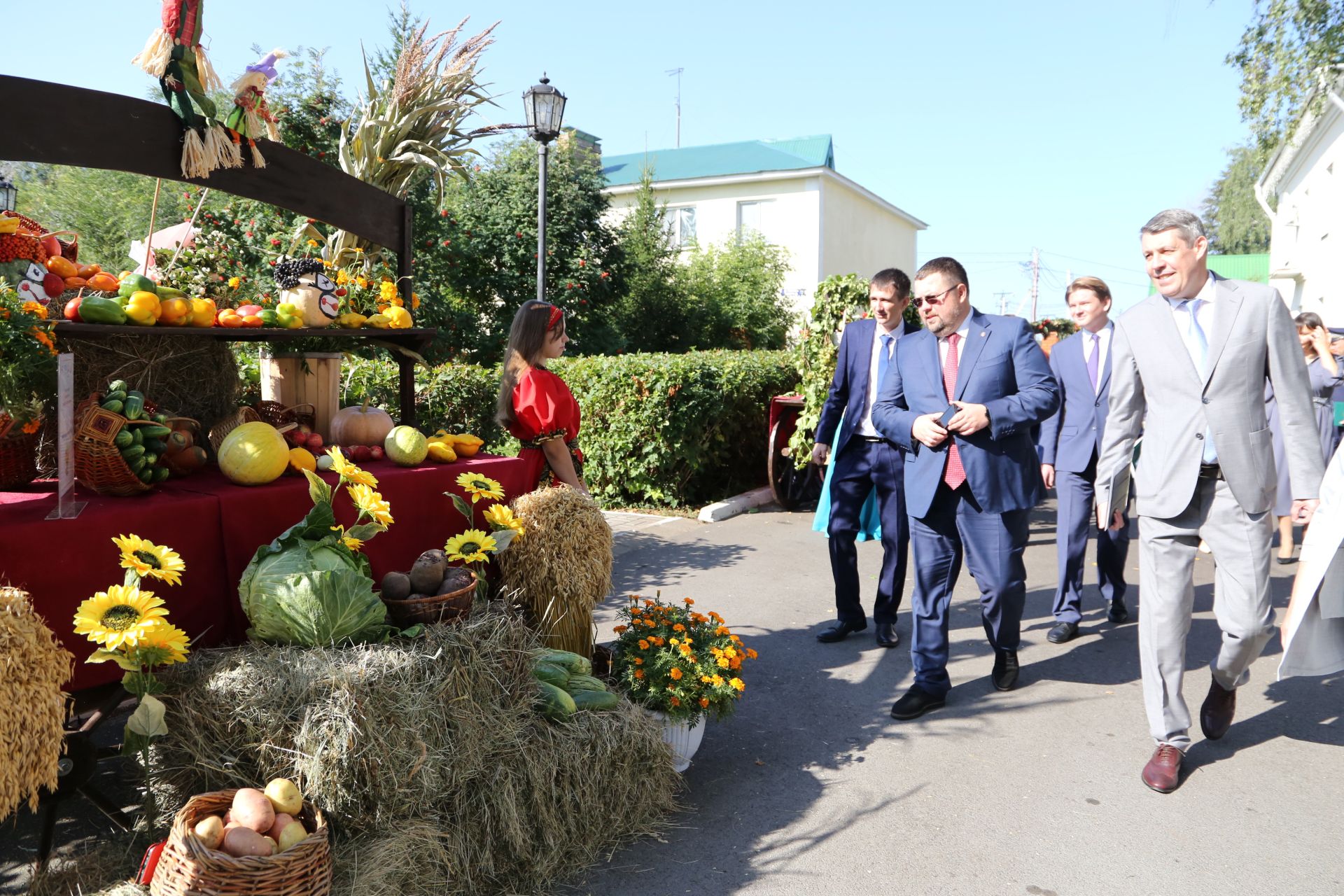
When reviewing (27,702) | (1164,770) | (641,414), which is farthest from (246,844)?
(641,414)

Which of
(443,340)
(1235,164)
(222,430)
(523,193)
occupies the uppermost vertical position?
(1235,164)

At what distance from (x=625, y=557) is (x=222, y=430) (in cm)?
394

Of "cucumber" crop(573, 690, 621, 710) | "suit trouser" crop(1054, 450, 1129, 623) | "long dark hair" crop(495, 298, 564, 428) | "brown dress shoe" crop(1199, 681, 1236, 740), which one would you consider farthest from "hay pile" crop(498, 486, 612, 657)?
"suit trouser" crop(1054, 450, 1129, 623)

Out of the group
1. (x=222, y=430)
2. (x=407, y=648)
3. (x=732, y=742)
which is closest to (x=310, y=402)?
(x=222, y=430)

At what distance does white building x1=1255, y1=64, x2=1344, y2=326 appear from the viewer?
58.5 feet

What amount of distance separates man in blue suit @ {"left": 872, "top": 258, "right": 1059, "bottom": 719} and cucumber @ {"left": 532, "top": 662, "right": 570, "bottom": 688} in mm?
1728

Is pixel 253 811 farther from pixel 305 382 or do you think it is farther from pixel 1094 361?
pixel 1094 361

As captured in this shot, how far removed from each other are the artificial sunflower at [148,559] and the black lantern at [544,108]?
7.95 m

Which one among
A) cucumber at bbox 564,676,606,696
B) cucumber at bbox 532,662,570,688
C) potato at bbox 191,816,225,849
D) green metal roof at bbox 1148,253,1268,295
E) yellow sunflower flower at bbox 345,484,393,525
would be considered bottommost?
potato at bbox 191,816,225,849

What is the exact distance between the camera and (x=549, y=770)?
288 cm

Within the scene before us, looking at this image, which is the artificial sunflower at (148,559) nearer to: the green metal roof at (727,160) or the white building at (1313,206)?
the white building at (1313,206)

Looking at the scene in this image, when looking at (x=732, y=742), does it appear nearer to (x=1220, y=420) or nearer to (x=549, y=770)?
(x=549, y=770)

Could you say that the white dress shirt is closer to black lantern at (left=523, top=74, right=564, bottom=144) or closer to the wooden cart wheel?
the wooden cart wheel

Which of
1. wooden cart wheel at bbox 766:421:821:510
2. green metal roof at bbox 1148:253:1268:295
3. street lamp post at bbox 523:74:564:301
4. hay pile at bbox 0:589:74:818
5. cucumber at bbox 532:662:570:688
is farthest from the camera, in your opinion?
green metal roof at bbox 1148:253:1268:295
